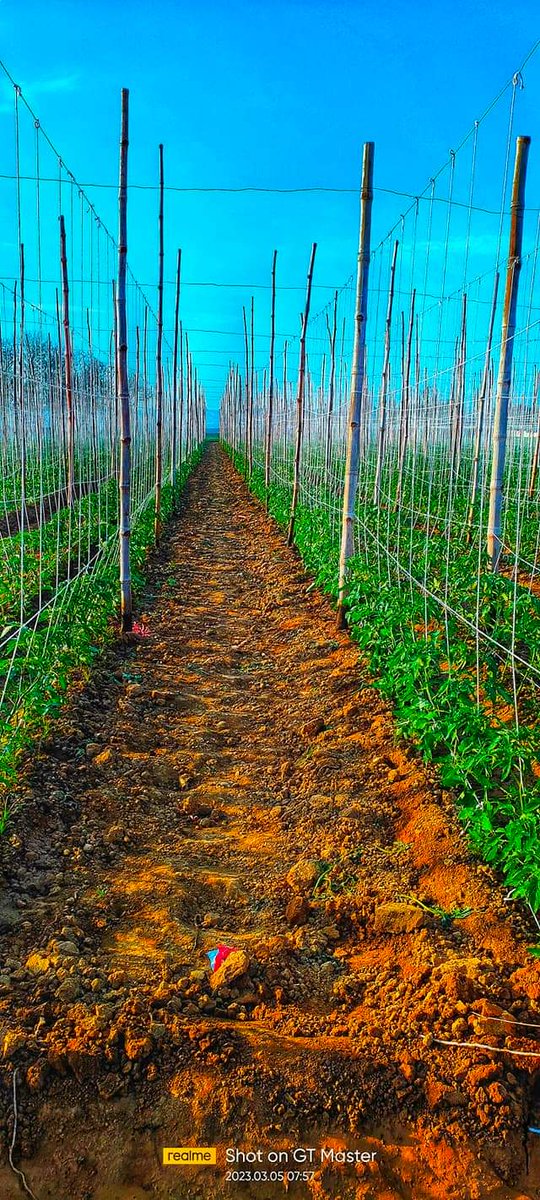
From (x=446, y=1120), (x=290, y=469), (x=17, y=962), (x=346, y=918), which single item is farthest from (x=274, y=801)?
(x=290, y=469)

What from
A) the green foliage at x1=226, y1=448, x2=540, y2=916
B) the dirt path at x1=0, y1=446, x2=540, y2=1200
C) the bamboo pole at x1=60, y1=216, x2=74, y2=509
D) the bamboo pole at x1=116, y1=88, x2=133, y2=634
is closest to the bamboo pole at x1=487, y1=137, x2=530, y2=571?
the green foliage at x1=226, y1=448, x2=540, y2=916

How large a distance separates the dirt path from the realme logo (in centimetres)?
1

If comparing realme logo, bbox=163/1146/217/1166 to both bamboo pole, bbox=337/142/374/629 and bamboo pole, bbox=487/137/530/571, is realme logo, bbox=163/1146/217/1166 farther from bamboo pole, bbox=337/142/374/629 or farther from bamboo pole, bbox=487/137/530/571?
bamboo pole, bbox=487/137/530/571

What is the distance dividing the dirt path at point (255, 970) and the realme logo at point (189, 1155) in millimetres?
15

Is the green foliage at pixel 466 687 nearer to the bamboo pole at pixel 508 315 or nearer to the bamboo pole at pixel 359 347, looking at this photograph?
the bamboo pole at pixel 508 315

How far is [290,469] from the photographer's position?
13.4 metres

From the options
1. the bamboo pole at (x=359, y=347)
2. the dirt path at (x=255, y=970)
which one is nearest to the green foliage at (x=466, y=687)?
the dirt path at (x=255, y=970)

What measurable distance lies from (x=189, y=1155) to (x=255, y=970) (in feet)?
1.88

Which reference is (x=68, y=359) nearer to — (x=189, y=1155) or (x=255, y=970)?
(x=255, y=970)

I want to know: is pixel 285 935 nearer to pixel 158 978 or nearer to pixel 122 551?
pixel 158 978

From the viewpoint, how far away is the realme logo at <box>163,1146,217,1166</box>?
1.70 metres

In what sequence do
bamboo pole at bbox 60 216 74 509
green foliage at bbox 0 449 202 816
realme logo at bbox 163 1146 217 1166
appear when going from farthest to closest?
bamboo pole at bbox 60 216 74 509, green foliage at bbox 0 449 202 816, realme logo at bbox 163 1146 217 1166

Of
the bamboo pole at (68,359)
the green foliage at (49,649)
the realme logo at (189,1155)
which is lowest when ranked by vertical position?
the realme logo at (189,1155)

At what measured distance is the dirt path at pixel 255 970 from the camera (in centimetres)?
174
